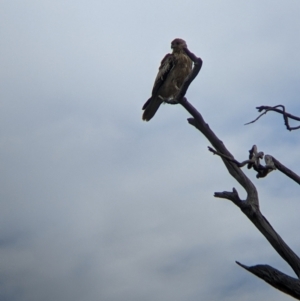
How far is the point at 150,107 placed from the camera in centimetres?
1029

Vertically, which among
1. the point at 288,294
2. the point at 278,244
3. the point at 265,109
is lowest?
the point at 288,294

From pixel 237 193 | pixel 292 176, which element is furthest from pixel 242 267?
pixel 292 176

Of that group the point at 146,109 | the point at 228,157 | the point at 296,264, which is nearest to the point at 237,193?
the point at 228,157

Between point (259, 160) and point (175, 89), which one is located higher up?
point (175, 89)

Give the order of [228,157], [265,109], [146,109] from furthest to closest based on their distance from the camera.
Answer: [146,109], [265,109], [228,157]

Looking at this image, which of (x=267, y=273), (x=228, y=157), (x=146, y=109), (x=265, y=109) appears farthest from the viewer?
(x=146, y=109)

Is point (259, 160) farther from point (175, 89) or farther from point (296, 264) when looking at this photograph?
point (175, 89)

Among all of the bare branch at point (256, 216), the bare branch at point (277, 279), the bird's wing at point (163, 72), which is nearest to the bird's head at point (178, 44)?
the bird's wing at point (163, 72)

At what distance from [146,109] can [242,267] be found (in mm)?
4978

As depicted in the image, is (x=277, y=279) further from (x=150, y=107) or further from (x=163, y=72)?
(x=163, y=72)

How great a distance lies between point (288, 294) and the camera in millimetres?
5602

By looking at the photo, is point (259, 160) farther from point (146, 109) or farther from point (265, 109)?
point (146, 109)

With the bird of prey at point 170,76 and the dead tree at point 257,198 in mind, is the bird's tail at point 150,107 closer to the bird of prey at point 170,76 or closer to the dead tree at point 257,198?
the bird of prey at point 170,76

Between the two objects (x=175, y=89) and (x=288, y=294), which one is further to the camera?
(x=175, y=89)
